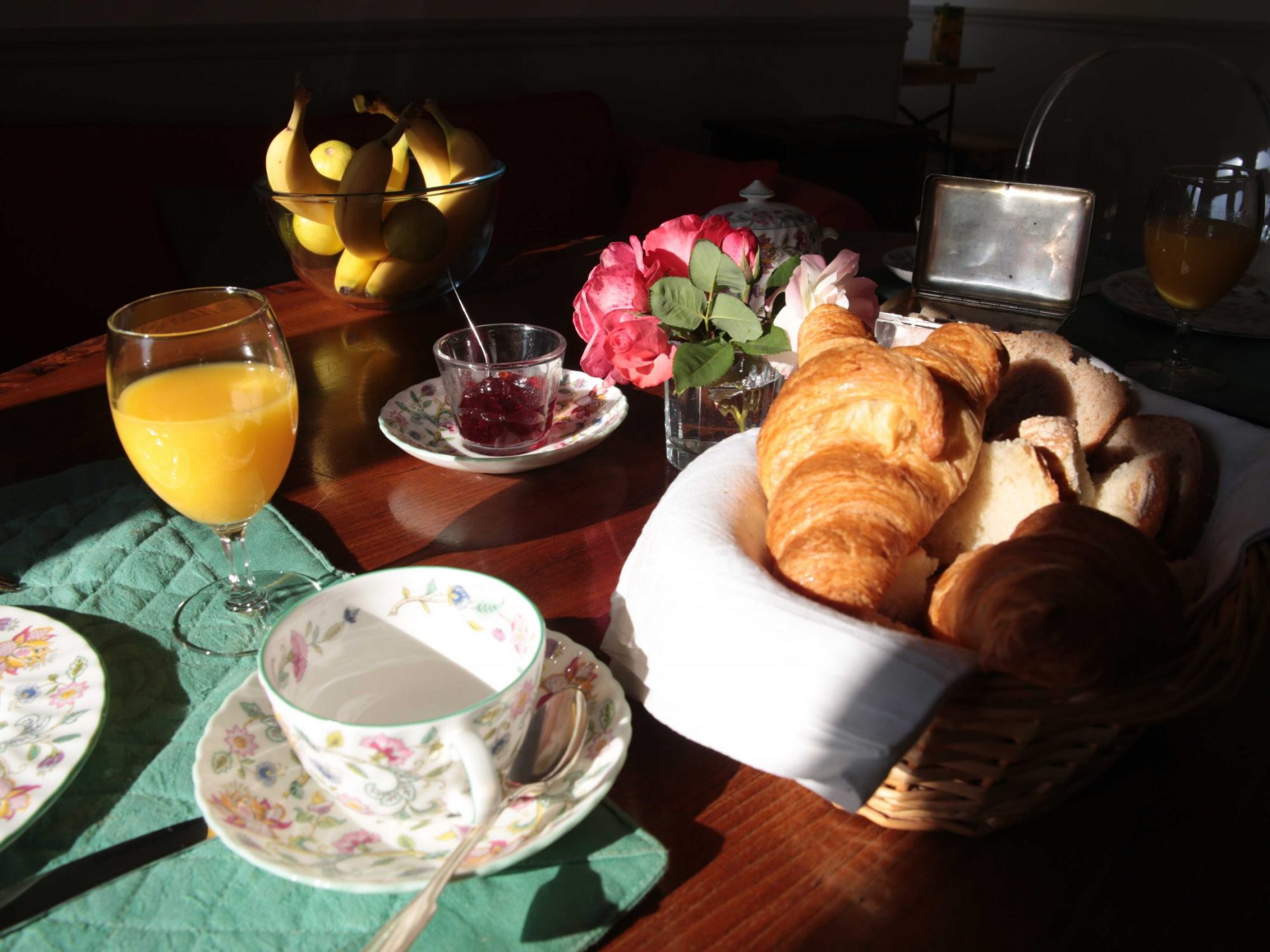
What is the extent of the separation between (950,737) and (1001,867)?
0.09m

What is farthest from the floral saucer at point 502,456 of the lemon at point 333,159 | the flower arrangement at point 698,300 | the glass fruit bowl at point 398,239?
the lemon at point 333,159

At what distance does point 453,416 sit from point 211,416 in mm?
337

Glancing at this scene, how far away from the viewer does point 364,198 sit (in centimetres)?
128

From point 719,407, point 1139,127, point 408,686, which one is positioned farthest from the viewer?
point 1139,127

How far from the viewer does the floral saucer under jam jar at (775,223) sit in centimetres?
133

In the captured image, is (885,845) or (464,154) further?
(464,154)

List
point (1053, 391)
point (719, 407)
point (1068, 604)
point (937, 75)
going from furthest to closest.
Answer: point (937, 75) < point (719, 407) < point (1053, 391) < point (1068, 604)

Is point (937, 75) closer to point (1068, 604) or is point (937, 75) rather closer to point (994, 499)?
point (994, 499)

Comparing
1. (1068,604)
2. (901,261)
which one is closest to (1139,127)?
(901,261)

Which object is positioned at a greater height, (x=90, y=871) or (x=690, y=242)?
(x=690, y=242)

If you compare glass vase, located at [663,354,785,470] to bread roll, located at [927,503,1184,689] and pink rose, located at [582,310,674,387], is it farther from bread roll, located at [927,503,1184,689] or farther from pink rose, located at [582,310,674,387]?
bread roll, located at [927,503,1184,689]

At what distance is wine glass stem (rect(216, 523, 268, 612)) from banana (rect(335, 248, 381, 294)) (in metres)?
0.67

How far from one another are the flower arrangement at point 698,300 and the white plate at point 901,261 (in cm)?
55

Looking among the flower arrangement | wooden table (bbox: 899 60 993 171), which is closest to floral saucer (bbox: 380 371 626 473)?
the flower arrangement
